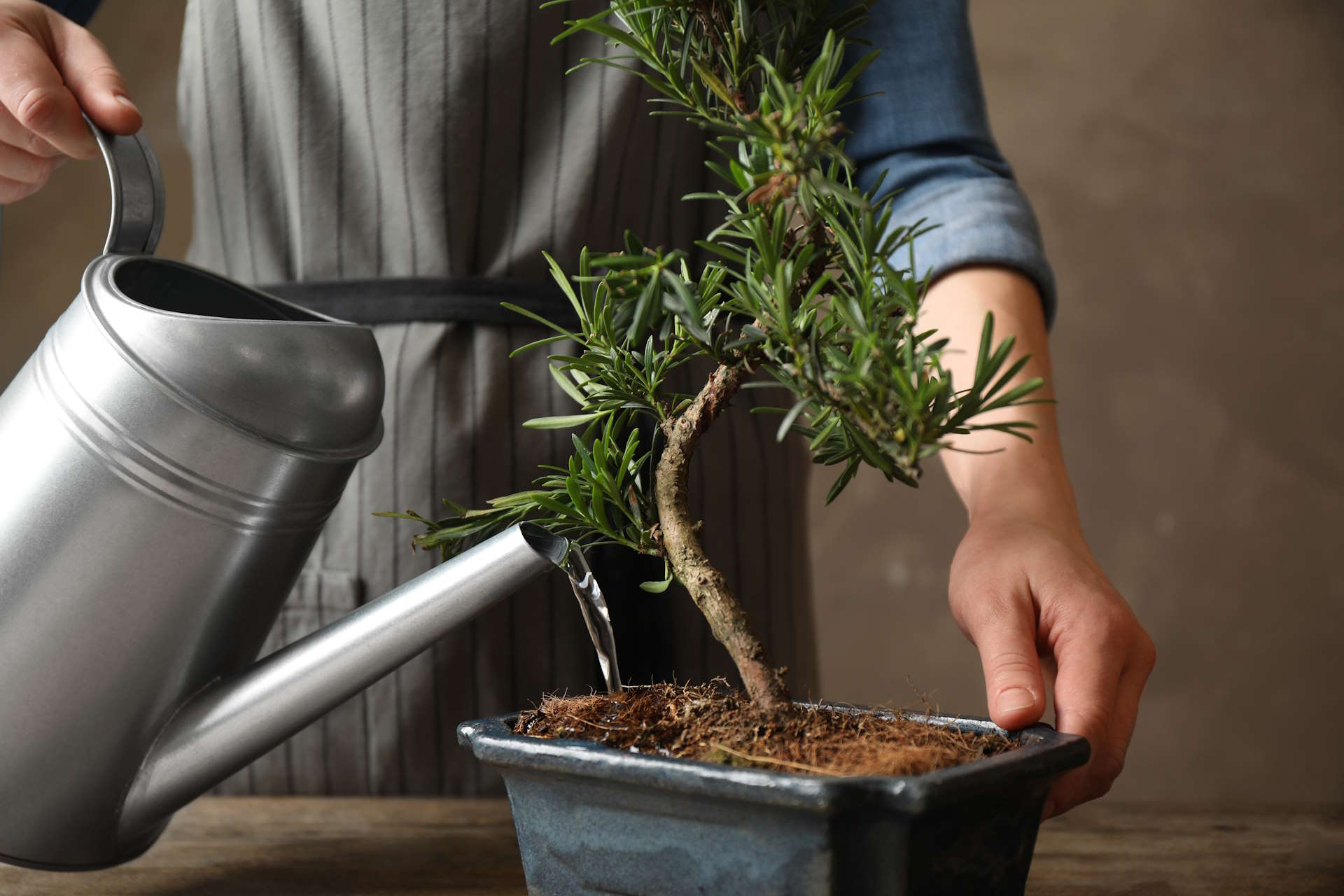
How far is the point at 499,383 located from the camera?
2.61 feet

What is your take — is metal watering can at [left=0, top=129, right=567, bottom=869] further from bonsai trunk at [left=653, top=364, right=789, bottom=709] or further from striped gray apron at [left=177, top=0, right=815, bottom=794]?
striped gray apron at [left=177, top=0, right=815, bottom=794]

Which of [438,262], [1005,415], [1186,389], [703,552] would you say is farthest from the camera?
[1186,389]

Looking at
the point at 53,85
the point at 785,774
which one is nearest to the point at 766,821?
the point at 785,774

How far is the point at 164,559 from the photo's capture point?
46 cm

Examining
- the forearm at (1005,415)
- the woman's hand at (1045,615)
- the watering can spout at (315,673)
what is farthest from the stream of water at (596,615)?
the forearm at (1005,415)

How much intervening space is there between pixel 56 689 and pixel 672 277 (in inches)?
12.4

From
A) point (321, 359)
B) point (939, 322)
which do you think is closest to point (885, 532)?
point (939, 322)

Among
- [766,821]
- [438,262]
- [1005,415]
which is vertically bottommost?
[766,821]

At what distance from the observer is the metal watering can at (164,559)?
448 millimetres

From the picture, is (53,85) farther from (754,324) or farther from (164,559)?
(754,324)

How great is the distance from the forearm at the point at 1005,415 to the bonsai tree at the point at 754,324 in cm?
20

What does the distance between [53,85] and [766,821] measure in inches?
18.3

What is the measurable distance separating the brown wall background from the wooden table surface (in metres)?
1.71

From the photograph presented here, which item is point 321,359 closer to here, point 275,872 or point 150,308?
point 150,308
